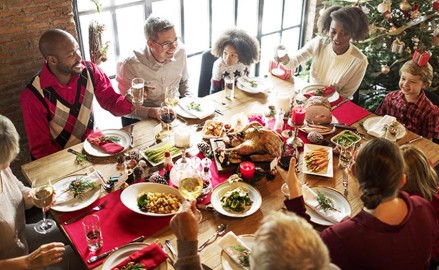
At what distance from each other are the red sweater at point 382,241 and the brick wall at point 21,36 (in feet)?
8.79

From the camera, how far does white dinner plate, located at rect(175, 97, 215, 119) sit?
2965 millimetres

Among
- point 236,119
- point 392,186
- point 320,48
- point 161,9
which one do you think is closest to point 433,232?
point 392,186

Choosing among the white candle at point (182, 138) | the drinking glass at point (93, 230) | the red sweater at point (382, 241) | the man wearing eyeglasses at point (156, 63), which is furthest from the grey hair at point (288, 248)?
the man wearing eyeglasses at point (156, 63)

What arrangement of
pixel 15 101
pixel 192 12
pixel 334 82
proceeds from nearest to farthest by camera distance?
pixel 15 101 < pixel 334 82 < pixel 192 12

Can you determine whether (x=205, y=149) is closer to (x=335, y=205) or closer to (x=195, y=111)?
(x=195, y=111)

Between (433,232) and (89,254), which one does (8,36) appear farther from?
(433,232)

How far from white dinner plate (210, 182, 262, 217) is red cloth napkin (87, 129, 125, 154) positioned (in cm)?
73

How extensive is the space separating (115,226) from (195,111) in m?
1.19

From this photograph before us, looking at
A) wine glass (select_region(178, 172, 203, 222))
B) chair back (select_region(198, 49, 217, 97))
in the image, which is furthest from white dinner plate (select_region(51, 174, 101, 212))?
chair back (select_region(198, 49, 217, 97))

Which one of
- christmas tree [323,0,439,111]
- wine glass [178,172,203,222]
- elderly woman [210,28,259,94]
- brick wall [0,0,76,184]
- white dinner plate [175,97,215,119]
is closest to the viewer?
wine glass [178,172,203,222]

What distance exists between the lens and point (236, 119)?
2852 millimetres

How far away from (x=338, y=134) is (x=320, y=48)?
49.5 inches

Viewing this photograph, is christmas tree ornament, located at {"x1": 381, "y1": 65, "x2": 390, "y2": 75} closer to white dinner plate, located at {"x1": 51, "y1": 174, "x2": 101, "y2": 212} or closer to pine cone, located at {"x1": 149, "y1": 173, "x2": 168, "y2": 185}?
pine cone, located at {"x1": 149, "y1": 173, "x2": 168, "y2": 185}

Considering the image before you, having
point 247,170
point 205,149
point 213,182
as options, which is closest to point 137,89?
point 205,149
